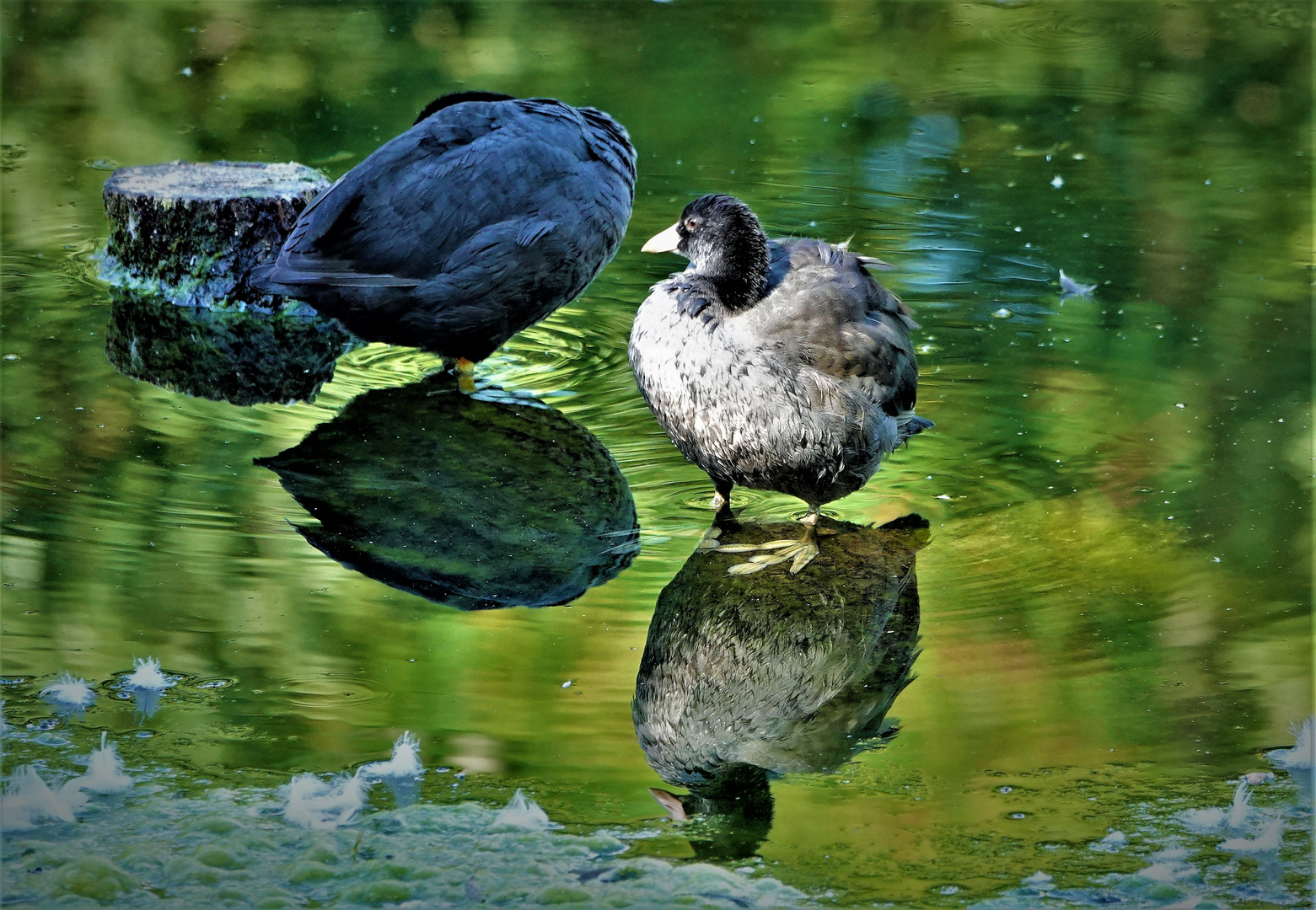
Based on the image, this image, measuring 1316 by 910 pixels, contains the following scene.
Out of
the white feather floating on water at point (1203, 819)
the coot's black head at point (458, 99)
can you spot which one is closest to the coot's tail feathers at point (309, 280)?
the coot's black head at point (458, 99)

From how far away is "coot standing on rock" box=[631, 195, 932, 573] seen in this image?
394 cm

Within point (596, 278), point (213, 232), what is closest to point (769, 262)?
point (596, 278)

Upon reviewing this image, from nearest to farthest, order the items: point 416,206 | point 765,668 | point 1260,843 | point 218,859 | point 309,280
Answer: point 218,859 < point 1260,843 < point 765,668 < point 309,280 < point 416,206

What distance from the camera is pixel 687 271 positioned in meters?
4.26

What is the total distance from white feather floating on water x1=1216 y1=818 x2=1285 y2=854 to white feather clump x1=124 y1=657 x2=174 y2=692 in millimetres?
2412

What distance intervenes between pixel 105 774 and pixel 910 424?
8.44 feet

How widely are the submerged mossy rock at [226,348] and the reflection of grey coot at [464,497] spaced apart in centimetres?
40

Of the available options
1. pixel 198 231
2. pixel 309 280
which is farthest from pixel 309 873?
pixel 198 231

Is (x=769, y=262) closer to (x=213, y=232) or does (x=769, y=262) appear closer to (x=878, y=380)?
(x=878, y=380)

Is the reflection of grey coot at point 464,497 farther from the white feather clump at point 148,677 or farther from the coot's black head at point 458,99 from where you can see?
the coot's black head at point 458,99

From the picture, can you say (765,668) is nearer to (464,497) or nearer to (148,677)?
(464,497)

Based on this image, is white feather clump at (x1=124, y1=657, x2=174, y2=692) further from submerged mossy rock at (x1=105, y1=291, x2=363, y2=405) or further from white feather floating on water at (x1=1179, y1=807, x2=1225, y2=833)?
white feather floating on water at (x1=1179, y1=807, x2=1225, y2=833)

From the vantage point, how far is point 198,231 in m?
6.00

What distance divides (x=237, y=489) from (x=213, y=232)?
80.9 inches
